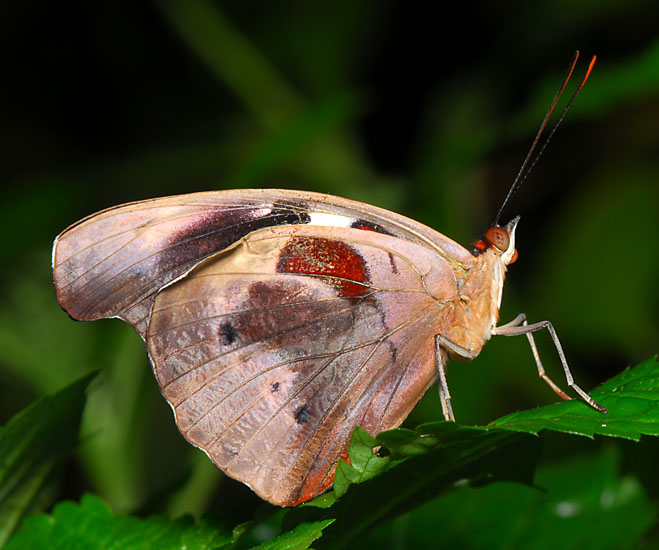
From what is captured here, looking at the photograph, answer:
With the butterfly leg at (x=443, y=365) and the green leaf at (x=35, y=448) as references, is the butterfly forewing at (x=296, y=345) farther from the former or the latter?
the green leaf at (x=35, y=448)

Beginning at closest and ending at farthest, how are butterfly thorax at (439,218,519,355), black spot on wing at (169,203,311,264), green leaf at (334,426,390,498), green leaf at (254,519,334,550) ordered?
green leaf at (254,519,334,550) → green leaf at (334,426,390,498) → black spot on wing at (169,203,311,264) → butterfly thorax at (439,218,519,355)

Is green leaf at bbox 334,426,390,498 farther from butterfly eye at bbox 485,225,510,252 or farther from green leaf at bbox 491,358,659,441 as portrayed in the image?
butterfly eye at bbox 485,225,510,252

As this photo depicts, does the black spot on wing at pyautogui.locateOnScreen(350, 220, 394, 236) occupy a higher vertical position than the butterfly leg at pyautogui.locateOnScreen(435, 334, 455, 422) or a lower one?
higher

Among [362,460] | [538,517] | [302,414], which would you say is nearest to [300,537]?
[362,460]

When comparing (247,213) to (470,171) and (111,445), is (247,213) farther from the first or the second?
(470,171)

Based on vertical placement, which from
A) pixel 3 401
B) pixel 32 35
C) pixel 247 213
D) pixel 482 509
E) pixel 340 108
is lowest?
pixel 482 509

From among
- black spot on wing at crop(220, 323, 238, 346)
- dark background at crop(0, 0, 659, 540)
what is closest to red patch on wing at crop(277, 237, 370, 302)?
black spot on wing at crop(220, 323, 238, 346)

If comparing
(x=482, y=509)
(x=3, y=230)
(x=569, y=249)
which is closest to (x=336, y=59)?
(x=569, y=249)
